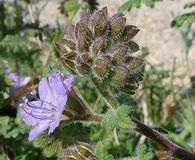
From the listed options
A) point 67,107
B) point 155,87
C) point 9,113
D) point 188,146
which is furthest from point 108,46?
point 155,87

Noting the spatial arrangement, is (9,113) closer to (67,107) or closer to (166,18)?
(67,107)

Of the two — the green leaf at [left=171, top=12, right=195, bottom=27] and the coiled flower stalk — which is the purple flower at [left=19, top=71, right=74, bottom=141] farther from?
the green leaf at [left=171, top=12, right=195, bottom=27]

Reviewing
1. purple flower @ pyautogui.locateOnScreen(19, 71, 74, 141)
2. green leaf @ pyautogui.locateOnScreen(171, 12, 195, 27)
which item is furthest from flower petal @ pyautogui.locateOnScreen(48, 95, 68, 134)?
green leaf @ pyautogui.locateOnScreen(171, 12, 195, 27)

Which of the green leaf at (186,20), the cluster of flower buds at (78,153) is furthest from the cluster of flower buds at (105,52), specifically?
the green leaf at (186,20)

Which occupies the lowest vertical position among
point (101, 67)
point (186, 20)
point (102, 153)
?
point (186, 20)

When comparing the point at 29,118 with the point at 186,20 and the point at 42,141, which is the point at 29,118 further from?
the point at 186,20

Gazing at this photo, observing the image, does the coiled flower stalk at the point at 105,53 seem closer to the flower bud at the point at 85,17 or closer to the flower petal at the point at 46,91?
the flower bud at the point at 85,17

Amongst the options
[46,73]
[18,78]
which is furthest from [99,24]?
[18,78]
